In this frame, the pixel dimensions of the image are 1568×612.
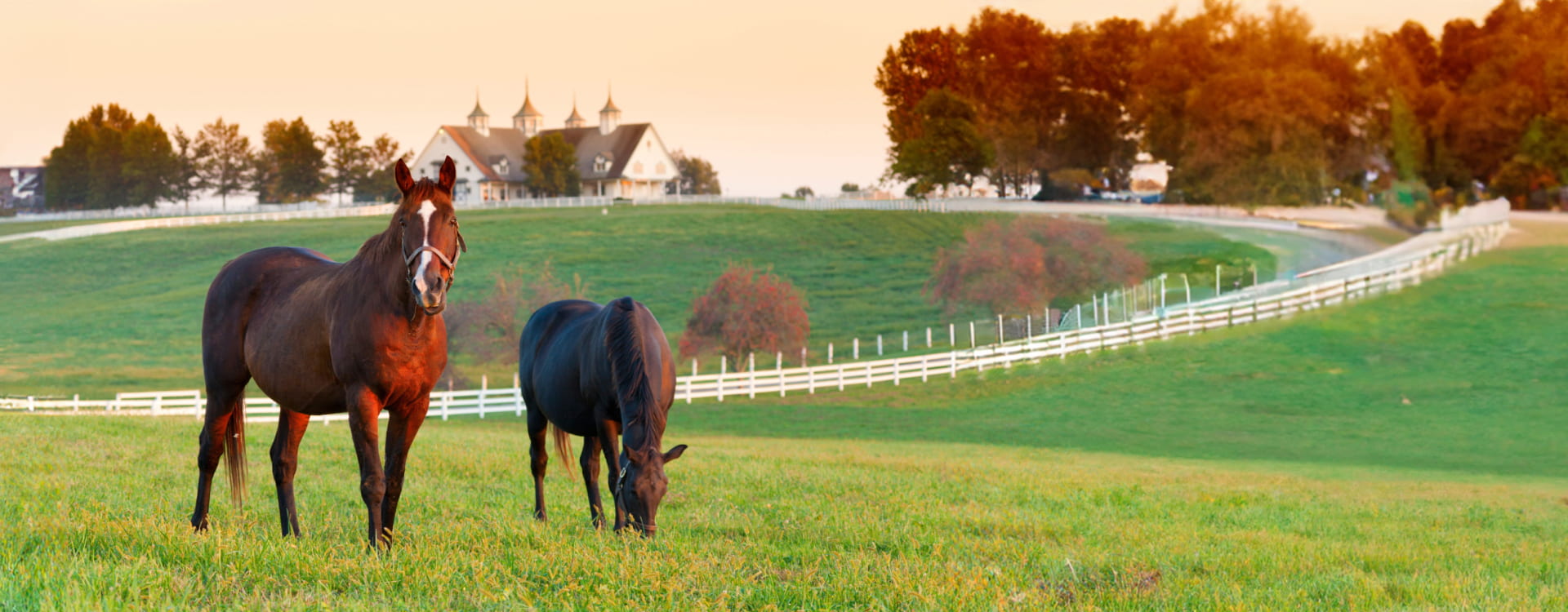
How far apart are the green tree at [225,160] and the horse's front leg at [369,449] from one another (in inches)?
3633

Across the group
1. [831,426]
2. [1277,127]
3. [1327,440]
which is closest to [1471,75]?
[1277,127]

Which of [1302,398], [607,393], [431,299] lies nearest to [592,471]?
[607,393]

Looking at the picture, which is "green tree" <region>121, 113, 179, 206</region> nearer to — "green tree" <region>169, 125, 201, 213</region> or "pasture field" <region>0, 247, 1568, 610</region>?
"green tree" <region>169, 125, 201, 213</region>

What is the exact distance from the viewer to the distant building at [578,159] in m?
95.9

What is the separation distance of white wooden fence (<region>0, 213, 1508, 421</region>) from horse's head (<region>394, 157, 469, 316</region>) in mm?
20861

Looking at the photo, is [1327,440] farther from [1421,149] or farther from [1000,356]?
[1421,149]

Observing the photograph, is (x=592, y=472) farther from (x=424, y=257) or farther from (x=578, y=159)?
(x=578, y=159)

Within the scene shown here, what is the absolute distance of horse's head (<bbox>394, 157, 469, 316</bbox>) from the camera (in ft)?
20.4

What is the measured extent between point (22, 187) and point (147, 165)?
1483 cm

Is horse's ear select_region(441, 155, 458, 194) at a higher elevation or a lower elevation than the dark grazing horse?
higher

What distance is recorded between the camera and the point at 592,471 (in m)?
9.81

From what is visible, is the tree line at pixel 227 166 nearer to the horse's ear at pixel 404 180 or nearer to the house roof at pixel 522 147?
the house roof at pixel 522 147

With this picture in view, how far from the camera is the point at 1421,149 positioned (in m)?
49.5

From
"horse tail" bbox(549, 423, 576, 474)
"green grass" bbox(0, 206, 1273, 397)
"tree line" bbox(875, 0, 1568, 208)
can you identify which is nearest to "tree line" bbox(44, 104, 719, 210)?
"green grass" bbox(0, 206, 1273, 397)
